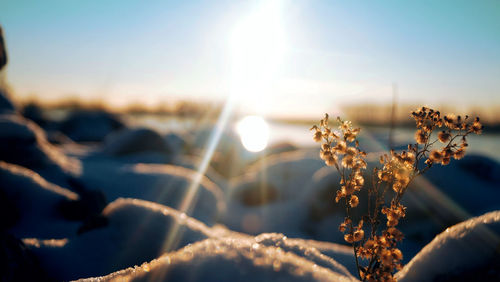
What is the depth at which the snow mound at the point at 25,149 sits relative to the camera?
628 centimetres

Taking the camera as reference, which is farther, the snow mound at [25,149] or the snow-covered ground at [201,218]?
the snow mound at [25,149]

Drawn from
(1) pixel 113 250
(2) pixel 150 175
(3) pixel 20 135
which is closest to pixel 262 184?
(2) pixel 150 175

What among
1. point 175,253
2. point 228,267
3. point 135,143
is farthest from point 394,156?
point 135,143

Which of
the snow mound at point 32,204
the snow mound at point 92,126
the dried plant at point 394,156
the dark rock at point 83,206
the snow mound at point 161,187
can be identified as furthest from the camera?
the snow mound at point 92,126

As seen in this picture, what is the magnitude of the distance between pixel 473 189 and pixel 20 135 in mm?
9708

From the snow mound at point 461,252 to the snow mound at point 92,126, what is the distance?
25.0 metres

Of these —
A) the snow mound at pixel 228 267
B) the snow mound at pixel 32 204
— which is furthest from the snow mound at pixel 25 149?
the snow mound at pixel 228 267

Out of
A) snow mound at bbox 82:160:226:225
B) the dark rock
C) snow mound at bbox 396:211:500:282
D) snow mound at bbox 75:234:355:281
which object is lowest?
snow mound at bbox 82:160:226:225

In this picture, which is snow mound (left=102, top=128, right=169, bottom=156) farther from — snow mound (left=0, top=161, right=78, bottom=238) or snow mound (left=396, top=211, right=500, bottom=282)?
snow mound (left=396, top=211, right=500, bottom=282)

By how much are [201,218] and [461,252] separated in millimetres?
5270

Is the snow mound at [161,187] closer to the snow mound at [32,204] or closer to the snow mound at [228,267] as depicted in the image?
the snow mound at [32,204]

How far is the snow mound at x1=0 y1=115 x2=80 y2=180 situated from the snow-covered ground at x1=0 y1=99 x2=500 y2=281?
22 millimetres

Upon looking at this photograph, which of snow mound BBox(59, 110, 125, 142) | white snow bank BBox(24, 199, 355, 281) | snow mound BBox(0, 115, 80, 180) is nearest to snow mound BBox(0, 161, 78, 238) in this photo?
white snow bank BBox(24, 199, 355, 281)

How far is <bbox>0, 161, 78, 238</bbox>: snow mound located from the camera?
4.34 m
